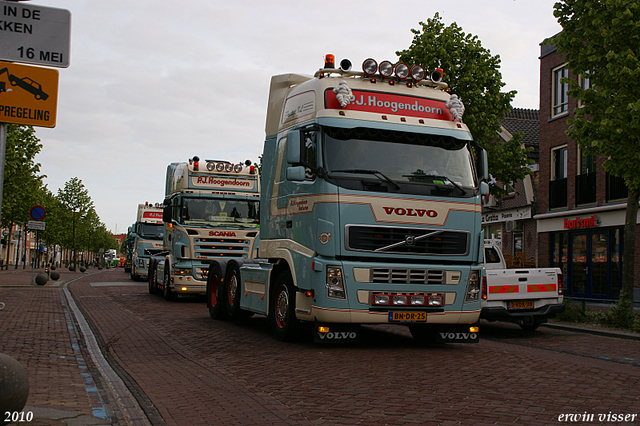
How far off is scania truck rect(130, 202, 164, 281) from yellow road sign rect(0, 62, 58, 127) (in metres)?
26.5

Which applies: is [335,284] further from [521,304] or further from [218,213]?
[218,213]

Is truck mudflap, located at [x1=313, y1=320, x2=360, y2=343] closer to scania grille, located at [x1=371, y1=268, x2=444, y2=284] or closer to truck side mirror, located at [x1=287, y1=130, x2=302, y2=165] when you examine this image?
scania grille, located at [x1=371, y1=268, x2=444, y2=284]

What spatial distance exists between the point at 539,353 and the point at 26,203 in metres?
37.3

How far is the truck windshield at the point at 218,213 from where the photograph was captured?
57.6 feet

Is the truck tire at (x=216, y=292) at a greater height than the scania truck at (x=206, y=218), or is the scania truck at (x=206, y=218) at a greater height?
the scania truck at (x=206, y=218)

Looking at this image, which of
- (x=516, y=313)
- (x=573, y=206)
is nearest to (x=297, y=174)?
(x=516, y=313)

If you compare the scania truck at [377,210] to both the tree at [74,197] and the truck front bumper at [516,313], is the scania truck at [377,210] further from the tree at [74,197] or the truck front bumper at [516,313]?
the tree at [74,197]

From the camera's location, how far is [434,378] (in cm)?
707

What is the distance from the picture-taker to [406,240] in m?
8.95

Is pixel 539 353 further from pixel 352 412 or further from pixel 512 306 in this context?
pixel 352 412

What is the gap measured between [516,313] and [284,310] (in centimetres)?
486

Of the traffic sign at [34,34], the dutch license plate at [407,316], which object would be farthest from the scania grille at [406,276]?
the traffic sign at [34,34]

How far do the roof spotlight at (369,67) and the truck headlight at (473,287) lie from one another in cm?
324

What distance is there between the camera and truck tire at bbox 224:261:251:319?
1242cm
